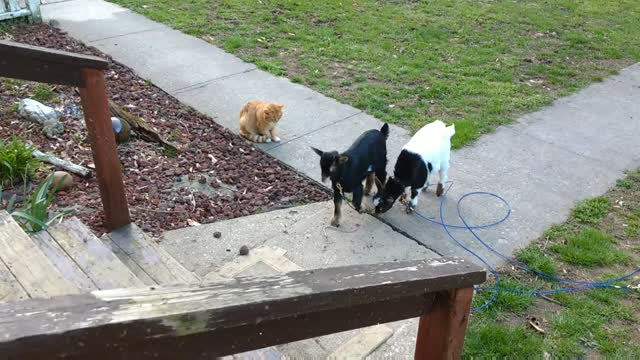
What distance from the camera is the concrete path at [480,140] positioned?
4.64m

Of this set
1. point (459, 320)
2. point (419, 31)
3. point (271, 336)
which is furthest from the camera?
point (419, 31)

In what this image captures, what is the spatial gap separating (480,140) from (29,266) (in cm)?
441

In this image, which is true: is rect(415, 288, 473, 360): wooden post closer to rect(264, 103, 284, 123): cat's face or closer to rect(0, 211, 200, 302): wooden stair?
rect(0, 211, 200, 302): wooden stair

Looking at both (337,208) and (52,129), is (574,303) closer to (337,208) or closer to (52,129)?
(337,208)

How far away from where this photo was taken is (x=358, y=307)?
1.50 metres

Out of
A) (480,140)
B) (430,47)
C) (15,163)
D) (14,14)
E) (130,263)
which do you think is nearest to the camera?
(130,263)

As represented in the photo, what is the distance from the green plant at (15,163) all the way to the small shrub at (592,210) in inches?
172

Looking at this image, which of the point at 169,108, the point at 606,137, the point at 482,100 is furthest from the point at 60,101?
the point at 606,137

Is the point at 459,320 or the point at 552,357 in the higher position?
the point at 459,320

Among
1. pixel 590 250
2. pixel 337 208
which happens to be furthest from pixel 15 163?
pixel 590 250

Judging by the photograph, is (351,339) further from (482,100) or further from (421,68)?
(421,68)

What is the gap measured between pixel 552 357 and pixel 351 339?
1.21 metres

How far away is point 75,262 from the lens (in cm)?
302

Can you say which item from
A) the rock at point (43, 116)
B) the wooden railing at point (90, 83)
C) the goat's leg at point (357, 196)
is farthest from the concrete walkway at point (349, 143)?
the rock at point (43, 116)
